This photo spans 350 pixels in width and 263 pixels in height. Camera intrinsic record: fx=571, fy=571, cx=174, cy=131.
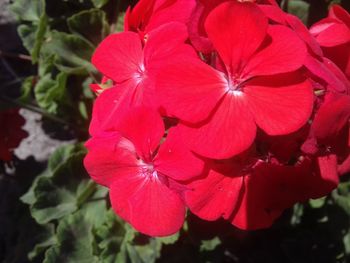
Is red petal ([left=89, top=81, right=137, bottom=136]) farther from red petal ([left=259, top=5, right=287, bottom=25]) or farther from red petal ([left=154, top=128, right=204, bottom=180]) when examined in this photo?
red petal ([left=259, top=5, right=287, bottom=25])

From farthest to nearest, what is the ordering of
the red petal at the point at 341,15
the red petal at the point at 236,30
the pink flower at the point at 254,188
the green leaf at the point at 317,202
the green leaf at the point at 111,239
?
the green leaf at the point at 317,202 → the green leaf at the point at 111,239 → the red petal at the point at 341,15 → the pink flower at the point at 254,188 → the red petal at the point at 236,30

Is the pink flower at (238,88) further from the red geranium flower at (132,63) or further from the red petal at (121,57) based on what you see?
the red petal at (121,57)

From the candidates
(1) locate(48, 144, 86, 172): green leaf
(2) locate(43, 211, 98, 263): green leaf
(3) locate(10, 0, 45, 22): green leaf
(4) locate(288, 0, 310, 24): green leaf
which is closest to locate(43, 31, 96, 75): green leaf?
(3) locate(10, 0, 45, 22): green leaf

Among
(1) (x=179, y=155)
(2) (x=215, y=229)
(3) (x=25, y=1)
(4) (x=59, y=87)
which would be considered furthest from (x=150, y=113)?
(3) (x=25, y=1)

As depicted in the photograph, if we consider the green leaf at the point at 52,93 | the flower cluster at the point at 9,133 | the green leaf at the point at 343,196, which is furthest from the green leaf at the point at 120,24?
the green leaf at the point at 343,196

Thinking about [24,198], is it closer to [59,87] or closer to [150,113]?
[59,87]

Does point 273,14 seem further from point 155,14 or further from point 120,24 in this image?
point 120,24
